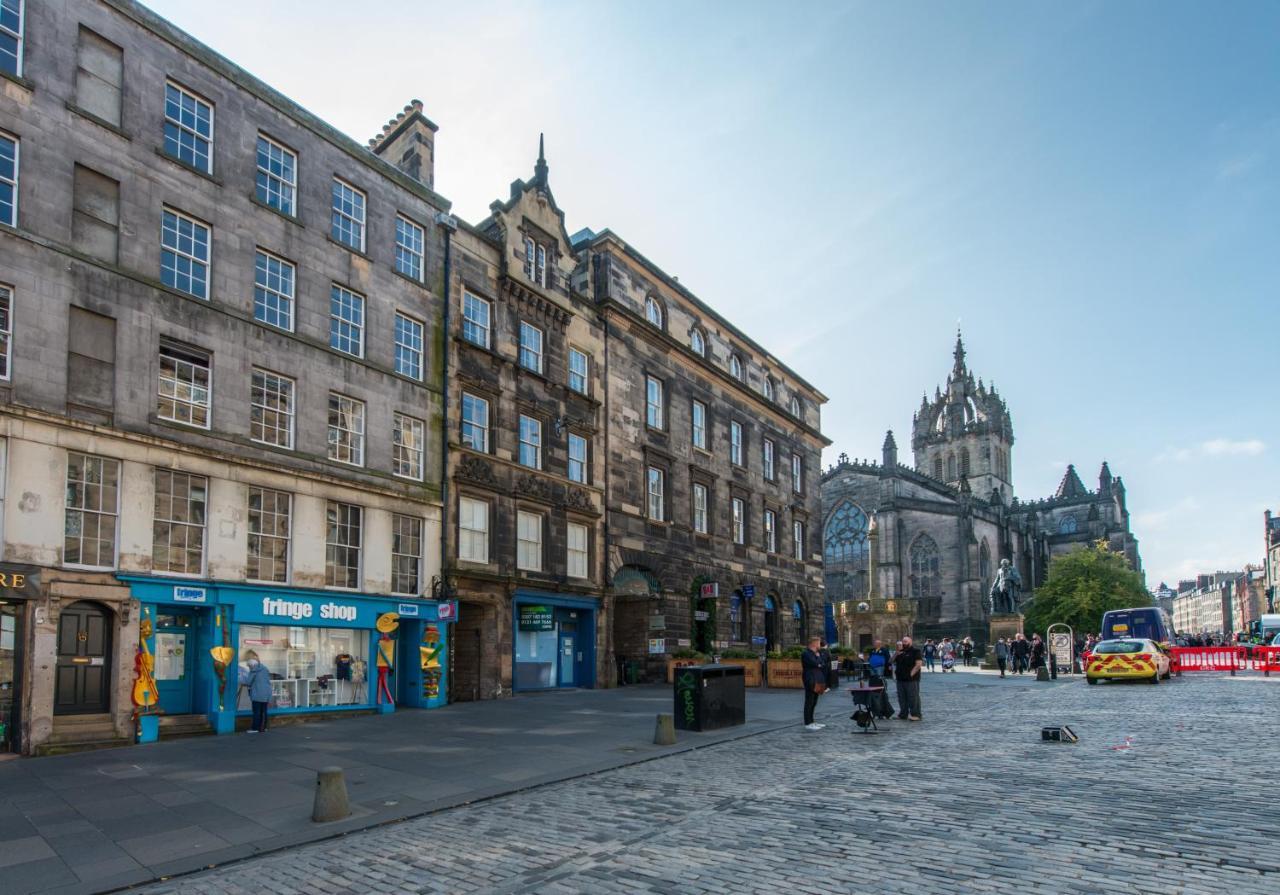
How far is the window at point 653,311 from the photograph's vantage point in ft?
108

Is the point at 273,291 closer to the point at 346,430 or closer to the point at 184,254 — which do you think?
the point at 184,254

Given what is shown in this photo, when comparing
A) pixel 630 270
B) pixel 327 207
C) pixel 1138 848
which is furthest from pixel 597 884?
pixel 630 270

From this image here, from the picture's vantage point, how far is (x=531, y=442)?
26.5 meters

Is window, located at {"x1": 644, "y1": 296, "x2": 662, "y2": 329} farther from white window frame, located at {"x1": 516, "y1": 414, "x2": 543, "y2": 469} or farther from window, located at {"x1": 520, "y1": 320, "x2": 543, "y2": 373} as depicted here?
white window frame, located at {"x1": 516, "y1": 414, "x2": 543, "y2": 469}

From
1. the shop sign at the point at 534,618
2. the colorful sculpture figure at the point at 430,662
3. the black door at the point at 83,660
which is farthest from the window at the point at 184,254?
the shop sign at the point at 534,618

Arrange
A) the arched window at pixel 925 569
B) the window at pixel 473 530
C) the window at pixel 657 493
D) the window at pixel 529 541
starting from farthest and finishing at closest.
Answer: the arched window at pixel 925 569 < the window at pixel 657 493 < the window at pixel 529 541 < the window at pixel 473 530

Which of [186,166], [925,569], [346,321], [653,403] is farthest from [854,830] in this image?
[925,569]

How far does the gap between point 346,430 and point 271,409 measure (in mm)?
2087

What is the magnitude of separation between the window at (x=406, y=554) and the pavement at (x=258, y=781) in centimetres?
348

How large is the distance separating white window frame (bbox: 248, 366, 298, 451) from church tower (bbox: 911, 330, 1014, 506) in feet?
317

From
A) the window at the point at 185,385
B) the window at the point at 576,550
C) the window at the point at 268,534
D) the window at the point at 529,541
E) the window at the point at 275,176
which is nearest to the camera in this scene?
the window at the point at 185,385

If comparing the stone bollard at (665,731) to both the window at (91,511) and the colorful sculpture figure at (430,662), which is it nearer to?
the colorful sculpture figure at (430,662)

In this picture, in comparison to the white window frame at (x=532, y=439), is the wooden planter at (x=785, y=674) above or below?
below

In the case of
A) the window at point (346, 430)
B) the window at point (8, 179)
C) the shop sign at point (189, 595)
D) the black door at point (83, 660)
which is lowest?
the black door at point (83, 660)
